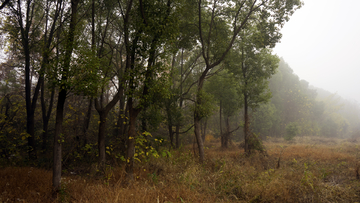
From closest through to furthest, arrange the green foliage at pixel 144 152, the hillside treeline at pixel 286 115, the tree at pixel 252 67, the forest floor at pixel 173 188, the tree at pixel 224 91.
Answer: the forest floor at pixel 173 188 → the green foliage at pixel 144 152 → the tree at pixel 252 67 → the tree at pixel 224 91 → the hillside treeline at pixel 286 115

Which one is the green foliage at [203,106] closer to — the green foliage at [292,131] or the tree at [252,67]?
the tree at [252,67]

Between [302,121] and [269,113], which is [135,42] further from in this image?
[302,121]

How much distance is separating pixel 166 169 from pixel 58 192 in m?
3.93

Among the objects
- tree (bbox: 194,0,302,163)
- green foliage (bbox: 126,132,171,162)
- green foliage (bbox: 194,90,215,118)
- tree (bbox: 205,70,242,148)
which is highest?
tree (bbox: 194,0,302,163)

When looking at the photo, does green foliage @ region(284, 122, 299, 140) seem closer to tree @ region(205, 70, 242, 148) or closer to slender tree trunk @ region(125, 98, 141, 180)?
tree @ region(205, 70, 242, 148)

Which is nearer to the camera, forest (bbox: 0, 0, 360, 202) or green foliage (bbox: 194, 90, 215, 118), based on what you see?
forest (bbox: 0, 0, 360, 202)

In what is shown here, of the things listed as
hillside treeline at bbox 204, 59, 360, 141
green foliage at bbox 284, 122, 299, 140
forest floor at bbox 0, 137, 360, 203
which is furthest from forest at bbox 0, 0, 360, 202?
hillside treeline at bbox 204, 59, 360, 141

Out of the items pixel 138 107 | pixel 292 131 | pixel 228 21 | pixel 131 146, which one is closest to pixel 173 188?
pixel 131 146

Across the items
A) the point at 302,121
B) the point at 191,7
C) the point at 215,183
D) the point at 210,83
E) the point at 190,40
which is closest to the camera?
the point at 215,183

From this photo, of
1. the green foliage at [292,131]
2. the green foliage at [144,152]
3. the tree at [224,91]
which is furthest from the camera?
the green foliage at [292,131]

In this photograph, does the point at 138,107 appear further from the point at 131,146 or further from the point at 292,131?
the point at 292,131

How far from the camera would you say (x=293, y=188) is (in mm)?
6414

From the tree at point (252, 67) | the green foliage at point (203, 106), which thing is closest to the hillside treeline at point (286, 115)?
the tree at point (252, 67)

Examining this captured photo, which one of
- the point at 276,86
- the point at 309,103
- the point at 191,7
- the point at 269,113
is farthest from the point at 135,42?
the point at 309,103
